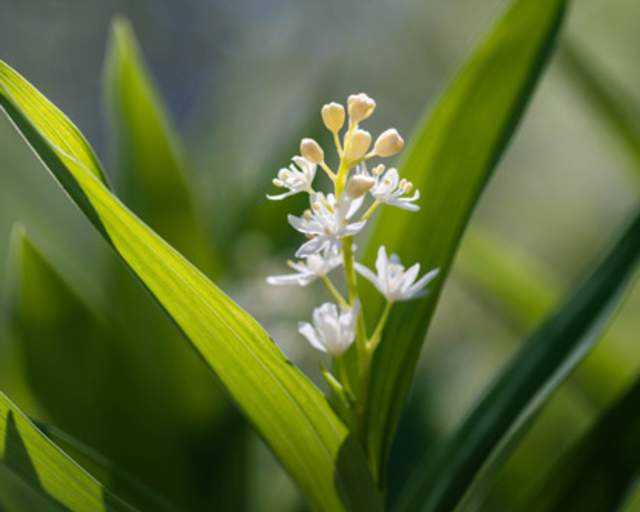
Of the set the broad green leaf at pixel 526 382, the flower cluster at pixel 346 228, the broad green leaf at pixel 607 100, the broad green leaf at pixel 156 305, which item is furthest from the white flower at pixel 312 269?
the broad green leaf at pixel 607 100

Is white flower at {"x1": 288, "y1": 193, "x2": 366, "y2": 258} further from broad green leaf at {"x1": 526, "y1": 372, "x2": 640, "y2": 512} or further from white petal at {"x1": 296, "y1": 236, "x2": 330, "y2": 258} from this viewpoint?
broad green leaf at {"x1": 526, "y1": 372, "x2": 640, "y2": 512}

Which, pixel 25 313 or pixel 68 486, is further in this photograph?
pixel 25 313

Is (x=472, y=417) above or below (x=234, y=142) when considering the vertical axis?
below

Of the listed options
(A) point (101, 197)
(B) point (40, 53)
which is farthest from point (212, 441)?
(B) point (40, 53)

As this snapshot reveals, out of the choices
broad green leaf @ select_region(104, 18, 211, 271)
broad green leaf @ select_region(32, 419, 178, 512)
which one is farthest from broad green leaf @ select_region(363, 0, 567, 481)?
broad green leaf @ select_region(104, 18, 211, 271)

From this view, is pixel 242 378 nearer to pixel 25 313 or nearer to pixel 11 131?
pixel 25 313

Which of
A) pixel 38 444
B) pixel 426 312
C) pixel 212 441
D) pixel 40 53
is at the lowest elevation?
pixel 212 441

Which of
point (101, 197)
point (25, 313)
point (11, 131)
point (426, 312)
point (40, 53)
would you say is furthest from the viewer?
point (40, 53)
